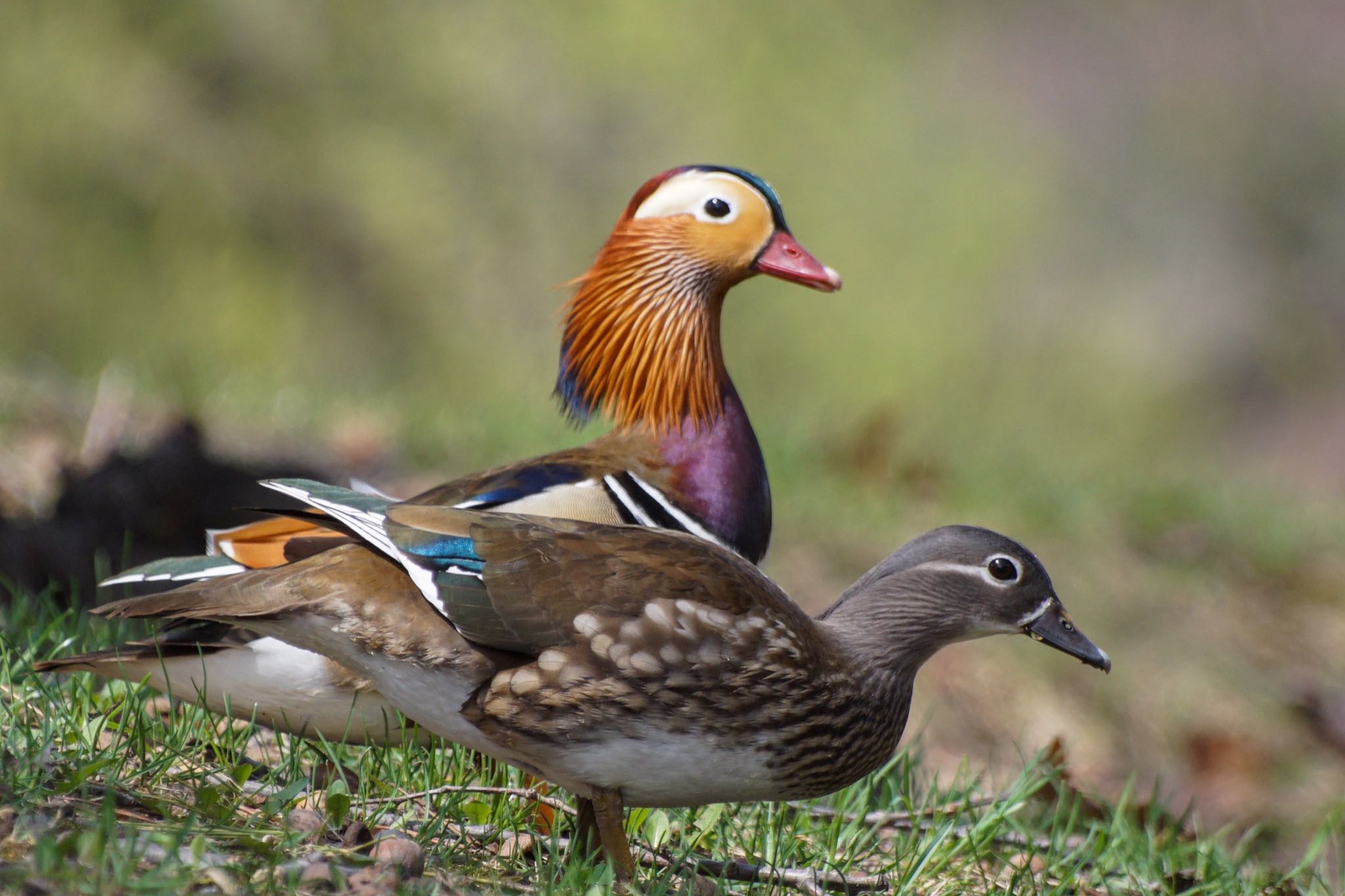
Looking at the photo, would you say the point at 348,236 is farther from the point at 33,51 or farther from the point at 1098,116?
the point at 1098,116

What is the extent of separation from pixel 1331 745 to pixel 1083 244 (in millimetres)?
9957

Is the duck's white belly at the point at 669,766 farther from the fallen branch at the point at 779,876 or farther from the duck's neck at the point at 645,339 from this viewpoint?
the duck's neck at the point at 645,339

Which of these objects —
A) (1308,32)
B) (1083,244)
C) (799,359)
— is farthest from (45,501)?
(1308,32)

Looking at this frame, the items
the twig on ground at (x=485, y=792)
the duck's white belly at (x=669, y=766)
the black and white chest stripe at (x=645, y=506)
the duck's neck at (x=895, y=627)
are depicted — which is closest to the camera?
the duck's white belly at (x=669, y=766)

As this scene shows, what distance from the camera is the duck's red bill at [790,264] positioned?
381 cm

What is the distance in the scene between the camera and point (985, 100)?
607 inches

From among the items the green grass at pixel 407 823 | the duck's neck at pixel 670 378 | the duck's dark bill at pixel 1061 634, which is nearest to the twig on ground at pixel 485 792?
the green grass at pixel 407 823

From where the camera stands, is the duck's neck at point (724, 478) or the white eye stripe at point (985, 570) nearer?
the white eye stripe at point (985, 570)

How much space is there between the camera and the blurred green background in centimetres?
607

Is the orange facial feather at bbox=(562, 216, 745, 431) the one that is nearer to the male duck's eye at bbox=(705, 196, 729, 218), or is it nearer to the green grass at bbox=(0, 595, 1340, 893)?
the male duck's eye at bbox=(705, 196, 729, 218)

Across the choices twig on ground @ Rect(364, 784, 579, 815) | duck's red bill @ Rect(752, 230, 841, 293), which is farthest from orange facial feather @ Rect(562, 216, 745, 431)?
twig on ground @ Rect(364, 784, 579, 815)

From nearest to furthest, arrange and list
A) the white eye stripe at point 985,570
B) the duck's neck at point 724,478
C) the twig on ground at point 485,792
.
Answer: the twig on ground at point 485,792 < the white eye stripe at point 985,570 < the duck's neck at point 724,478

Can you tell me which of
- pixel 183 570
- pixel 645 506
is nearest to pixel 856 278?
pixel 645 506

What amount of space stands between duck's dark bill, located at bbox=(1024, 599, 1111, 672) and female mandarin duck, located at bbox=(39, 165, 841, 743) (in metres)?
0.76
